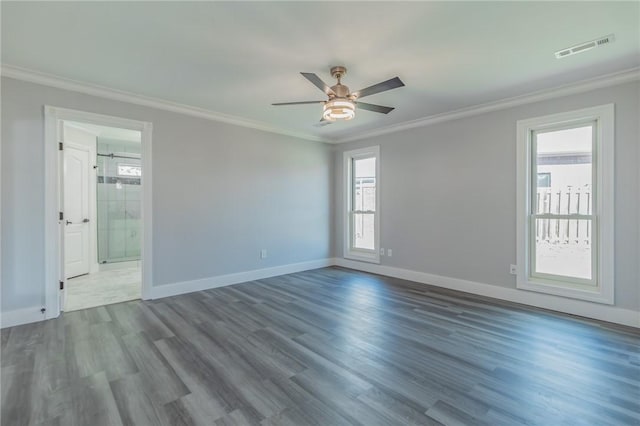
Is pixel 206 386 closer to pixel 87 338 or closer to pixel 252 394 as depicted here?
pixel 252 394

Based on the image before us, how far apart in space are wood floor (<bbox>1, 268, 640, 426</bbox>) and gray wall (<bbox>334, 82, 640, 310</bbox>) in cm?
76

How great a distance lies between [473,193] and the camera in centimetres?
429

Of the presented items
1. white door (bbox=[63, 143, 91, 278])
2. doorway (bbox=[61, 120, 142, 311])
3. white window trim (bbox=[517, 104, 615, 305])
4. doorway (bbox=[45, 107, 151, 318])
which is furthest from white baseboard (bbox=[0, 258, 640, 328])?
white door (bbox=[63, 143, 91, 278])

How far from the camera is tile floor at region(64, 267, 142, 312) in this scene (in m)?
3.82

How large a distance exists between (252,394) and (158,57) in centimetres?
299

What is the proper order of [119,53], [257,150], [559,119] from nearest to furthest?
1. [119,53]
2. [559,119]
3. [257,150]

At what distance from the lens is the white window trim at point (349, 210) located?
18.1 ft

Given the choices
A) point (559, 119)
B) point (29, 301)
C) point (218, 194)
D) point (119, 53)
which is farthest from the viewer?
point (218, 194)

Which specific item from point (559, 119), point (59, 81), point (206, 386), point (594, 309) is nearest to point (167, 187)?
point (59, 81)

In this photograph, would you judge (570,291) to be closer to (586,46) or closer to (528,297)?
(528,297)

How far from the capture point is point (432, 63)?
287 centimetres

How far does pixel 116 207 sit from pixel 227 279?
3.50 meters

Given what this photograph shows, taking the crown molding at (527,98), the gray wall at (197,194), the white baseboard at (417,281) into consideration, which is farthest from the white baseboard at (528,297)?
the crown molding at (527,98)

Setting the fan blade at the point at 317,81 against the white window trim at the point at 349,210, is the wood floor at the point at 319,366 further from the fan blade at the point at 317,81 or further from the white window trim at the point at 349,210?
the fan blade at the point at 317,81
